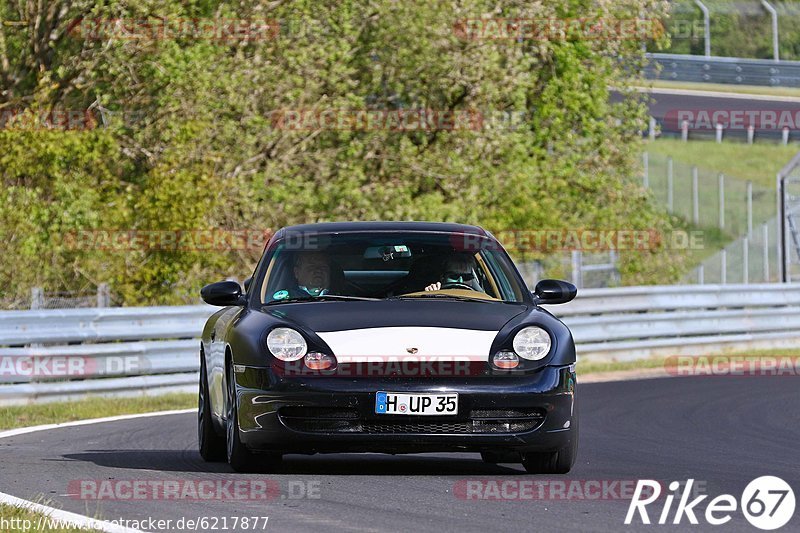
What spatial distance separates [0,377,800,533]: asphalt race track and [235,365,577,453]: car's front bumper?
21cm

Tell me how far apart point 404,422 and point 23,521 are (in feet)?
7.05

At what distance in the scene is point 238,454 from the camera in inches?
359

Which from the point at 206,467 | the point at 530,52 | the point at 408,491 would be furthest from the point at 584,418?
the point at 530,52

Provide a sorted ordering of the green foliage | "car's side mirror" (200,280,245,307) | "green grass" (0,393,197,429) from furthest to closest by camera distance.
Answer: the green foliage, "green grass" (0,393,197,429), "car's side mirror" (200,280,245,307)

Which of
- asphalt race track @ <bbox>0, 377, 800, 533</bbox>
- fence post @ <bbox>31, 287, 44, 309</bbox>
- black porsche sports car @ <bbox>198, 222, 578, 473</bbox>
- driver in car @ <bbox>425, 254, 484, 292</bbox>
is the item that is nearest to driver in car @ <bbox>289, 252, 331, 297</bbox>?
black porsche sports car @ <bbox>198, 222, 578, 473</bbox>

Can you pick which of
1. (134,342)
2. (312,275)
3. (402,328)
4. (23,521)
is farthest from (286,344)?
(134,342)

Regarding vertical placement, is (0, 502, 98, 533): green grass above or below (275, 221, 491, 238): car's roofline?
below

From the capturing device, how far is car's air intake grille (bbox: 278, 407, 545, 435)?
8.62 meters

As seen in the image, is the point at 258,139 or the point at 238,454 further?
the point at 258,139

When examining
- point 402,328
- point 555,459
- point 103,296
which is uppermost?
point 402,328

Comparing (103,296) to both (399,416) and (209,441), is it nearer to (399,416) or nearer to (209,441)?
(209,441)

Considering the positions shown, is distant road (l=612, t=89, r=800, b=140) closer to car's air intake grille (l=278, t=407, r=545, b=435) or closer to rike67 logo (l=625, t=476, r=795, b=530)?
car's air intake grille (l=278, t=407, r=545, b=435)

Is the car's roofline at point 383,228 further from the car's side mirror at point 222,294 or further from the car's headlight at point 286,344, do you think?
the car's headlight at point 286,344

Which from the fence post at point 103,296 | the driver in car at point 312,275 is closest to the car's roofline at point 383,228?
the driver in car at point 312,275
